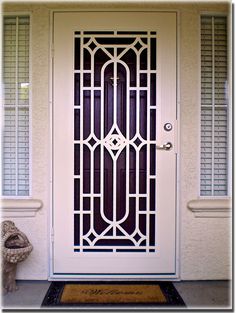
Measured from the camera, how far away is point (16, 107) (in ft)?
12.7

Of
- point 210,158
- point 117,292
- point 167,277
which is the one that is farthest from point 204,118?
point 117,292

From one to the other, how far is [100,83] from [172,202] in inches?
46.9

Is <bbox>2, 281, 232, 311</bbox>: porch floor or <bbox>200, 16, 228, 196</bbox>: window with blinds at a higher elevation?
<bbox>200, 16, 228, 196</bbox>: window with blinds

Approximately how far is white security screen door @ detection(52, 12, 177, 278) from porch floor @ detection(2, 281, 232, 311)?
210 millimetres

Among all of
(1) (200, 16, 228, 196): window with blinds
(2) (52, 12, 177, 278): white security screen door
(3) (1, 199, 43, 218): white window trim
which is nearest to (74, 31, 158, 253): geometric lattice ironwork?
(2) (52, 12, 177, 278): white security screen door

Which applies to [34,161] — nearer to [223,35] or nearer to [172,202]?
[172,202]

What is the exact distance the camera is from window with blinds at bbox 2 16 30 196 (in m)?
3.87

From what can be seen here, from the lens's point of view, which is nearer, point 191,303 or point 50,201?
point 191,303

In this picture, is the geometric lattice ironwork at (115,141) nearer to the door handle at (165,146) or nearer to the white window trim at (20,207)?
the door handle at (165,146)

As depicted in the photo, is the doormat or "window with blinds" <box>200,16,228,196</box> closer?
the doormat

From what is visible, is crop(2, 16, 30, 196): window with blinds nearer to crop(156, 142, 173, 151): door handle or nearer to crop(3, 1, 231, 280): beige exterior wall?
crop(3, 1, 231, 280): beige exterior wall

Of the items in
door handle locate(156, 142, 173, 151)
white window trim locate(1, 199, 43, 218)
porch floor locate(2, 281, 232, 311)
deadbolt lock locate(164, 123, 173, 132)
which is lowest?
porch floor locate(2, 281, 232, 311)

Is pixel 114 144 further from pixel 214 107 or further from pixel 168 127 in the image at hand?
pixel 214 107

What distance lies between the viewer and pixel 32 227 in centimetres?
383
